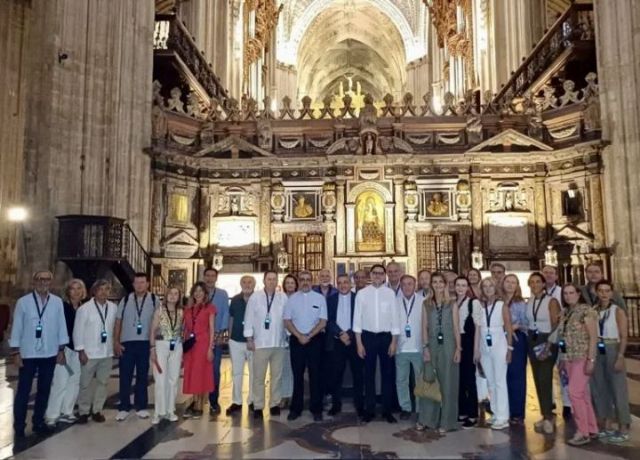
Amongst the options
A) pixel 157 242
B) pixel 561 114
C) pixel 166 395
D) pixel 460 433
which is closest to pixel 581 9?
pixel 561 114

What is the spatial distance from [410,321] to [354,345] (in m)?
0.68

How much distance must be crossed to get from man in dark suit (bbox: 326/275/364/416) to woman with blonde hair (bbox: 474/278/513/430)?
1.31 meters

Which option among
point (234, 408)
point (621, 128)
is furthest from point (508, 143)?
point (234, 408)

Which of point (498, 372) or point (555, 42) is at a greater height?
point (555, 42)

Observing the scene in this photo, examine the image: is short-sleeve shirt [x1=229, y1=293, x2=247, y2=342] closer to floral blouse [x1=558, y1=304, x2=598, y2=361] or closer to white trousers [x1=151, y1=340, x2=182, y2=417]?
white trousers [x1=151, y1=340, x2=182, y2=417]

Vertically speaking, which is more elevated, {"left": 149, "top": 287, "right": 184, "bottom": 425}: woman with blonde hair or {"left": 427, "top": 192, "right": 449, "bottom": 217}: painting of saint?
{"left": 427, "top": 192, "right": 449, "bottom": 217}: painting of saint

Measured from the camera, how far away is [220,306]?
6.27 meters

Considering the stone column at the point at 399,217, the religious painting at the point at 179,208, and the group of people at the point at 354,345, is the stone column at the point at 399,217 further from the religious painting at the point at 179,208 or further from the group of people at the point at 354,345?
the group of people at the point at 354,345

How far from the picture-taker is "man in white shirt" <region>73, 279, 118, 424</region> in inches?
224

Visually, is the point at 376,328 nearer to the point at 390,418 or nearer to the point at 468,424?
the point at 390,418

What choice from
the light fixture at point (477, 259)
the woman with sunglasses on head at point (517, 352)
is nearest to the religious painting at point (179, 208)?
the light fixture at point (477, 259)

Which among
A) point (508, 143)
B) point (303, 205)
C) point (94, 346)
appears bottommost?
point (94, 346)

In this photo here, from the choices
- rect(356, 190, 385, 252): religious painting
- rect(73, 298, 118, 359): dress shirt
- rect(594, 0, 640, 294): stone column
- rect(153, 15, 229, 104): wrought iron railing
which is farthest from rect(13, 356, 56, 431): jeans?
rect(594, 0, 640, 294): stone column

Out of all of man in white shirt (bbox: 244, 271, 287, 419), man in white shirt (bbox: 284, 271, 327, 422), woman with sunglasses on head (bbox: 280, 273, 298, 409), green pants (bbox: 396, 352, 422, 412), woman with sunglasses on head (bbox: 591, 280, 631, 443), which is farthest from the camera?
woman with sunglasses on head (bbox: 280, 273, 298, 409)
